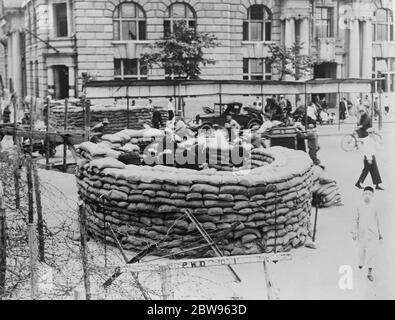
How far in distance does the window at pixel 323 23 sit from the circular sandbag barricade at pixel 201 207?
3396 cm

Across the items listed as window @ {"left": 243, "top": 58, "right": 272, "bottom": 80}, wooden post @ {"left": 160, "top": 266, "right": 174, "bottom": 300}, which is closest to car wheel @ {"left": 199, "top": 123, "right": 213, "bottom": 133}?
window @ {"left": 243, "top": 58, "right": 272, "bottom": 80}

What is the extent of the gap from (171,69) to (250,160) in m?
22.2

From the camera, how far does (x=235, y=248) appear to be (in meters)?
13.3

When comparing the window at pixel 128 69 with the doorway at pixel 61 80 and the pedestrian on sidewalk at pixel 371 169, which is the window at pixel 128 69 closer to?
the doorway at pixel 61 80

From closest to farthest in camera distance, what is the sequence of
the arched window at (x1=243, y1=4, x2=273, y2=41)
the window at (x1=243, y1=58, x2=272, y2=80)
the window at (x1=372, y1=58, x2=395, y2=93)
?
the window at (x1=372, y1=58, x2=395, y2=93) < the arched window at (x1=243, y1=4, x2=273, y2=41) < the window at (x1=243, y1=58, x2=272, y2=80)

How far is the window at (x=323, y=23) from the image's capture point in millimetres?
46469

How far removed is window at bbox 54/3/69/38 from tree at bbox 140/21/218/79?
712 cm

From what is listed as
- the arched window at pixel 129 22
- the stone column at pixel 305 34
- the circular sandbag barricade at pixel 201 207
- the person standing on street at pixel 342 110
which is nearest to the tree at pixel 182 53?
the arched window at pixel 129 22

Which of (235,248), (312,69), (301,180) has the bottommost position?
(235,248)

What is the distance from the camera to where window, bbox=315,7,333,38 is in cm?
4647

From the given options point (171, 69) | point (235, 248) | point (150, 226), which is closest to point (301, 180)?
point (235, 248)

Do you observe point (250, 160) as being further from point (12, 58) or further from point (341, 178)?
point (12, 58)

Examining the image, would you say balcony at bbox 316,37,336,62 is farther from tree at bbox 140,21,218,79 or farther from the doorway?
the doorway

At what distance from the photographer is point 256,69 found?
46.4 meters
